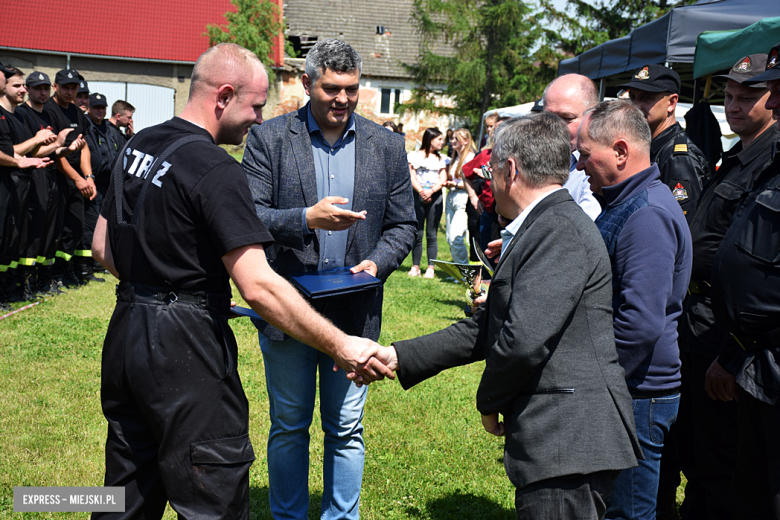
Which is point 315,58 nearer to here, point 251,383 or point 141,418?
point 141,418

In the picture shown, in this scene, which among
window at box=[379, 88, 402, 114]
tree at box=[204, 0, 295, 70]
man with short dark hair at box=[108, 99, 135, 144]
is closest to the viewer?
man with short dark hair at box=[108, 99, 135, 144]

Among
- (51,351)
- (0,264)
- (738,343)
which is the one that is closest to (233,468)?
(738,343)

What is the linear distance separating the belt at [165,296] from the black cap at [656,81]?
3.04 metres

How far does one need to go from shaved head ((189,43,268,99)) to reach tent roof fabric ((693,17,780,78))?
4966 millimetres

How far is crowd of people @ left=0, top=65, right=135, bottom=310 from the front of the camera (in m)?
7.12

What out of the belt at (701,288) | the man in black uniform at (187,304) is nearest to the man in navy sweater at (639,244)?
the belt at (701,288)

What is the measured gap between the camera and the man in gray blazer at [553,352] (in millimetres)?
2061

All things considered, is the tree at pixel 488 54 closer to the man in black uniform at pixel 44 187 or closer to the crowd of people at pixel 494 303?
the man in black uniform at pixel 44 187

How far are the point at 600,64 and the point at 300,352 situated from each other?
8.78m

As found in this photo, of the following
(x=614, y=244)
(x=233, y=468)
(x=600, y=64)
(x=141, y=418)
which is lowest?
(x=233, y=468)

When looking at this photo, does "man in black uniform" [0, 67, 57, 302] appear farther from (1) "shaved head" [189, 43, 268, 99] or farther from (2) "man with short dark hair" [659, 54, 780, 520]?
(2) "man with short dark hair" [659, 54, 780, 520]

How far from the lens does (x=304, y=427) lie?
10.5ft

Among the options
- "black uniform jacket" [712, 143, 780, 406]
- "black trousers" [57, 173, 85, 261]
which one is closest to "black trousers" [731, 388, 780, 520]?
"black uniform jacket" [712, 143, 780, 406]

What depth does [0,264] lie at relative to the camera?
7.27 m
